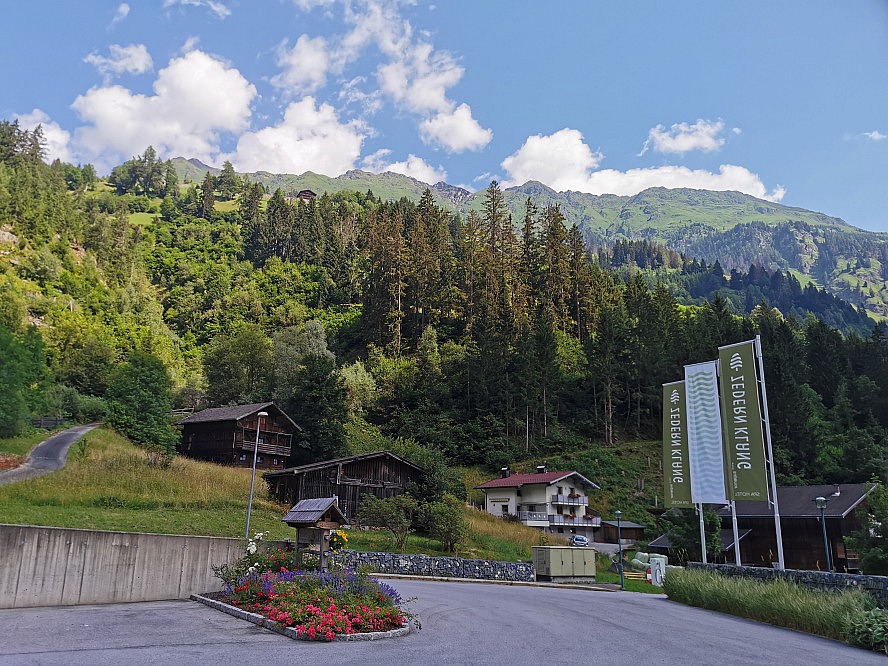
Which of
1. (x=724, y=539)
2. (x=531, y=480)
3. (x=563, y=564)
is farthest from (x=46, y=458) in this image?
(x=724, y=539)

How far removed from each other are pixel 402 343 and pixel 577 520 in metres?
33.4

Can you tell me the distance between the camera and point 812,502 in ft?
146

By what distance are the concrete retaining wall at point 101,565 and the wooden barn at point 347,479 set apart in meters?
24.7

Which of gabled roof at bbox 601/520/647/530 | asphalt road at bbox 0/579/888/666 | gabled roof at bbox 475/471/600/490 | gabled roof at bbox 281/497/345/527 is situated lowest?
gabled roof at bbox 601/520/647/530

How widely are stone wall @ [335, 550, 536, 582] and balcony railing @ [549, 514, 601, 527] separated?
17.1 meters

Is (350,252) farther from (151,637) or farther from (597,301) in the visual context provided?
(151,637)

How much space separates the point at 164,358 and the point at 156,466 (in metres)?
46.3

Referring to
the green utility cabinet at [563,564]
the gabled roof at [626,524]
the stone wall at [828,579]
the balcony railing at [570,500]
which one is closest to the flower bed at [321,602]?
the stone wall at [828,579]

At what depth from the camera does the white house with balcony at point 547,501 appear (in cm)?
5203

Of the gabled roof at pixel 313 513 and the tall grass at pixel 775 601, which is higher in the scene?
the gabled roof at pixel 313 513

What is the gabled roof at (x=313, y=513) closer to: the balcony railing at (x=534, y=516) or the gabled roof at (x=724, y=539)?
the balcony railing at (x=534, y=516)

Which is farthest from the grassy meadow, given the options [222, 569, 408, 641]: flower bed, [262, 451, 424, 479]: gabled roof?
[222, 569, 408, 641]: flower bed

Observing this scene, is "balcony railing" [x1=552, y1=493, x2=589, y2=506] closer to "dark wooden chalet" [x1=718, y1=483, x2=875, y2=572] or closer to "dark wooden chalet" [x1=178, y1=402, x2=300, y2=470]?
"dark wooden chalet" [x1=718, y1=483, x2=875, y2=572]

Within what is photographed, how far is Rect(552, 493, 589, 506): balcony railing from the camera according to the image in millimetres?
52353
